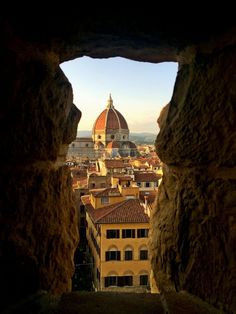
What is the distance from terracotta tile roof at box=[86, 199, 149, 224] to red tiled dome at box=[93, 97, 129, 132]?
5890cm

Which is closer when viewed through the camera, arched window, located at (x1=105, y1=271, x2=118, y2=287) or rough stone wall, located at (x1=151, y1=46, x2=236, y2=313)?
rough stone wall, located at (x1=151, y1=46, x2=236, y2=313)

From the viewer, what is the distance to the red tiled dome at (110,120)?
7400 cm

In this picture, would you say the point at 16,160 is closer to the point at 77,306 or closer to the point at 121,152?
the point at 77,306

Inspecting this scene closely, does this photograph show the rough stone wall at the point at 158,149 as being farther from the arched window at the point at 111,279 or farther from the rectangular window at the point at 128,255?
the arched window at the point at 111,279

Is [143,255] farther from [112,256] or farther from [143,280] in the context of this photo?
[112,256]

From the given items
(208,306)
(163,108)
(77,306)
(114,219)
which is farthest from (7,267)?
(114,219)

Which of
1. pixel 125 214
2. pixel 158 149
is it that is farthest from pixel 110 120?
pixel 158 149

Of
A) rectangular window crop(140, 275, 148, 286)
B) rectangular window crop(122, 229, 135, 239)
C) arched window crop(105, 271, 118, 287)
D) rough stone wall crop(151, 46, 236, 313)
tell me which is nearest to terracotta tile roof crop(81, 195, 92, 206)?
rectangular window crop(122, 229, 135, 239)

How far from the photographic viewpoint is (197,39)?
1655 millimetres

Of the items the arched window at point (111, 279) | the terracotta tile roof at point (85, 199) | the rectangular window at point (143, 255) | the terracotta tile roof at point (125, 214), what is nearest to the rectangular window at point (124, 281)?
the arched window at point (111, 279)

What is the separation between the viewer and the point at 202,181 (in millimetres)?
1573

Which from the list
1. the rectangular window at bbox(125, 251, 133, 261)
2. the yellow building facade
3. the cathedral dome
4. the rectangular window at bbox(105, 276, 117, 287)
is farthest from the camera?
the cathedral dome

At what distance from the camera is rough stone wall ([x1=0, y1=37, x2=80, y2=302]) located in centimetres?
147

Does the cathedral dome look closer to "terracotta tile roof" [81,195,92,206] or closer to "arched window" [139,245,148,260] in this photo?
"terracotta tile roof" [81,195,92,206]
